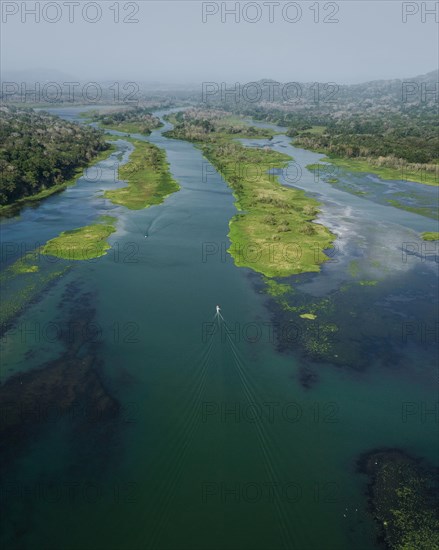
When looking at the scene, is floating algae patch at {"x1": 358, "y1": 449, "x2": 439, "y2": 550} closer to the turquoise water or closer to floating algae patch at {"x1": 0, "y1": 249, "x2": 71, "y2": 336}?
the turquoise water

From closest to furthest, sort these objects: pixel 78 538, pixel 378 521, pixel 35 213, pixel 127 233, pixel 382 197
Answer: pixel 78 538 → pixel 378 521 → pixel 127 233 → pixel 35 213 → pixel 382 197

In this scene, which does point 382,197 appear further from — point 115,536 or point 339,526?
point 115,536

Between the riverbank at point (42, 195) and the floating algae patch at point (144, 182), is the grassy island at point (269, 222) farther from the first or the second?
the riverbank at point (42, 195)

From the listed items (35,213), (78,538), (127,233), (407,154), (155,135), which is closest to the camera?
(78,538)

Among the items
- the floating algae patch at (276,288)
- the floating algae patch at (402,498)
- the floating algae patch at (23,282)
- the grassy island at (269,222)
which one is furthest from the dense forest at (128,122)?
the floating algae patch at (402,498)

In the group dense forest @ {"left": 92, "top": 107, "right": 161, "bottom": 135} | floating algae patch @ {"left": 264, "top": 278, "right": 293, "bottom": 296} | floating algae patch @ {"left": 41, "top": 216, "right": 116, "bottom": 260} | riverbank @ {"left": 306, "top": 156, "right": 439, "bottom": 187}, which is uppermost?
dense forest @ {"left": 92, "top": 107, "right": 161, "bottom": 135}

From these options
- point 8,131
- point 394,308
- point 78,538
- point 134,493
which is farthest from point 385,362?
point 8,131

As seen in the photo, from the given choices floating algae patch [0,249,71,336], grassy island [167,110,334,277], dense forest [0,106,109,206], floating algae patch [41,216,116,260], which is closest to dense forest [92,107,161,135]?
dense forest [0,106,109,206]
